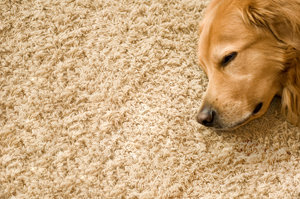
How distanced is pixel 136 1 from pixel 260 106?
1201 mm

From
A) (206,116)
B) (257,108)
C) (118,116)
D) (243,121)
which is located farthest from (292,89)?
(118,116)

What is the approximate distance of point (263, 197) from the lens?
6.07ft

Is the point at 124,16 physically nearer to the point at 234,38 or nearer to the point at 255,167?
the point at 234,38

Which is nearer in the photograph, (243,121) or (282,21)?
(282,21)

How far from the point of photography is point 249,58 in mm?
1760

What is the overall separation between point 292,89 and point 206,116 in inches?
20.1

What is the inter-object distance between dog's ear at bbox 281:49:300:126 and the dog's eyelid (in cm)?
29

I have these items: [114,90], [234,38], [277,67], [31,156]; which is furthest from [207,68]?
[31,156]

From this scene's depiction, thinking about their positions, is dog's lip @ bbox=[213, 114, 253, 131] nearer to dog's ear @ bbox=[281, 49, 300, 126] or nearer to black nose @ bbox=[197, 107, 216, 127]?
black nose @ bbox=[197, 107, 216, 127]

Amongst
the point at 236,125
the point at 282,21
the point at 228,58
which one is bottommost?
the point at 236,125

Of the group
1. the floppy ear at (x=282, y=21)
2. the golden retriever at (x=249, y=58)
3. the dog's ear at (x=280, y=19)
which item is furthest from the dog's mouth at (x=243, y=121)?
the dog's ear at (x=280, y=19)

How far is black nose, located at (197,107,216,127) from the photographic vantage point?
1.90 m

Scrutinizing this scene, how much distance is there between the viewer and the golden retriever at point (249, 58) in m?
1.74

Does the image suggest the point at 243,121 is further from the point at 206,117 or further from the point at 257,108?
the point at 206,117
